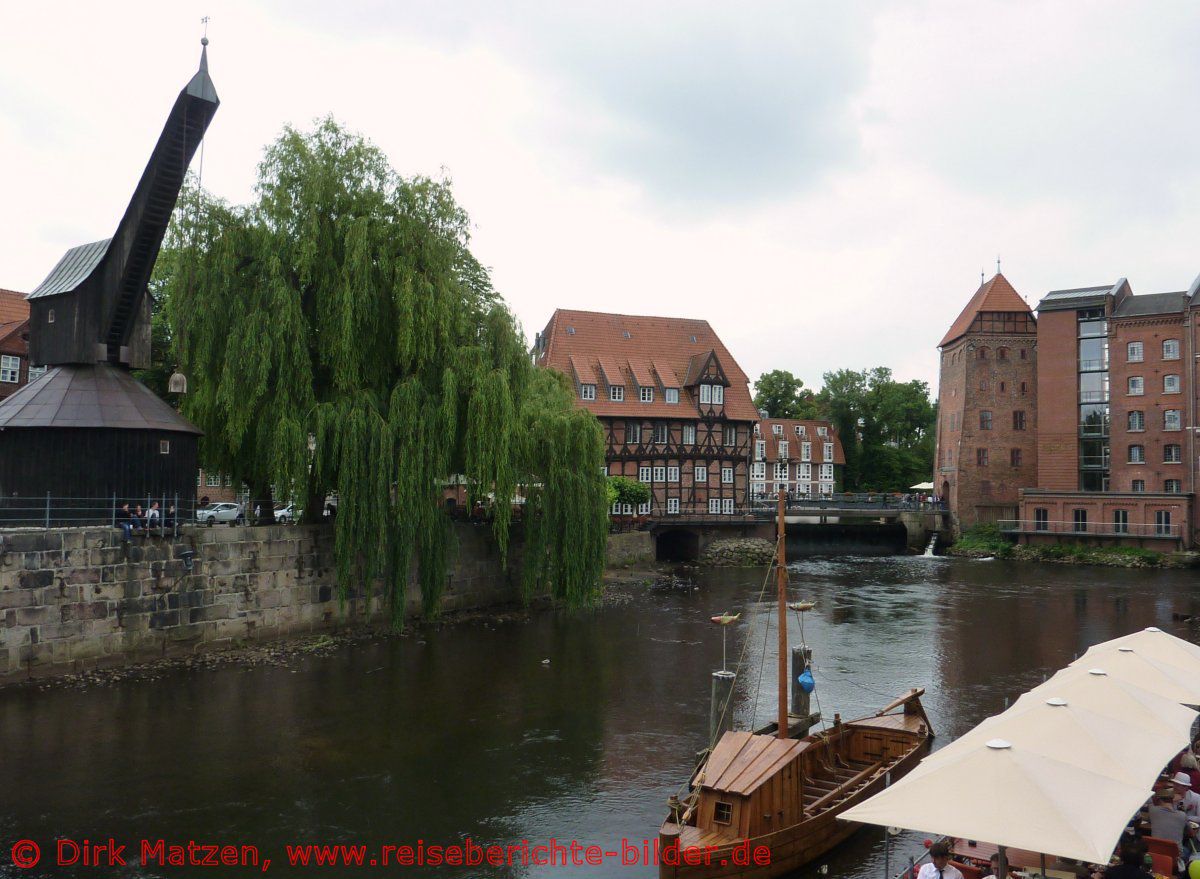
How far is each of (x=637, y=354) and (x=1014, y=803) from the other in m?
50.4

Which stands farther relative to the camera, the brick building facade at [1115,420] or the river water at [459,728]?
the brick building facade at [1115,420]

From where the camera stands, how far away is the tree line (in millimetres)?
84000

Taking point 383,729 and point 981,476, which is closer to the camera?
point 383,729

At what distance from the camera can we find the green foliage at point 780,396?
88.1 metres

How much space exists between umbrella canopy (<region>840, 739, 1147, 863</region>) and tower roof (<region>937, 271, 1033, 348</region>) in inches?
2351

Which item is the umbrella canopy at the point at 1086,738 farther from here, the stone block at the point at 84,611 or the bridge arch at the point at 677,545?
the bridge arch at the point at 677,545

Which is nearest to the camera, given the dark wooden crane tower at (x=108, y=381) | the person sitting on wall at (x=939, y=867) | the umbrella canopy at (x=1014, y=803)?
the umbrella canopy at (x=1014, y=803)

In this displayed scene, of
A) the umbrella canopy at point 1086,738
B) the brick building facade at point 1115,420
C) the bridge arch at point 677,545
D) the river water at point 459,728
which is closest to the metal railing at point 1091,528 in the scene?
the brick building facade at point 1115,420

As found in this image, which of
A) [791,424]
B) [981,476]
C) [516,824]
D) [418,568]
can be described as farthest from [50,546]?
[791,424]

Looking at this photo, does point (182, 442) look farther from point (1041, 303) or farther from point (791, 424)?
Result: point (791, 424)

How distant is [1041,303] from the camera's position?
59.5 meters

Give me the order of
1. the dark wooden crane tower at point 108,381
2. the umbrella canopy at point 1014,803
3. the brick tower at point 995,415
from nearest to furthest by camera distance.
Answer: the umbrella canopy at point 1014,803 → the dark wooden crane tower at point 108,381 → the brick tower at point 995,415

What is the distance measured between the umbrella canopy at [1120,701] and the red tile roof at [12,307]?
170 ft

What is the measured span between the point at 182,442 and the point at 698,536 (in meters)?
34.8
